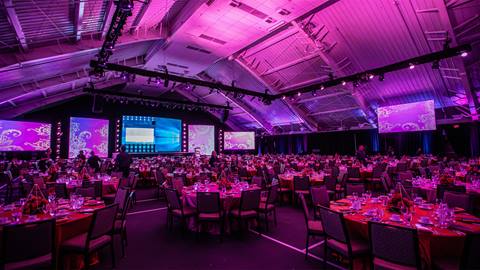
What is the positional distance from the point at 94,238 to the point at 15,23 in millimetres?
5891

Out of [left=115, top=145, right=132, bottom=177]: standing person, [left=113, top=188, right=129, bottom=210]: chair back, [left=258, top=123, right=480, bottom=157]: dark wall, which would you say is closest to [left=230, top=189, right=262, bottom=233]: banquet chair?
[left=113, top=188, right=129, bottom=210]: chair back

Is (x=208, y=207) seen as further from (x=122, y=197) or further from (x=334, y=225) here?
(x=334, y=225)

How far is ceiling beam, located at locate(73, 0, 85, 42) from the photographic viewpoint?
6027mm

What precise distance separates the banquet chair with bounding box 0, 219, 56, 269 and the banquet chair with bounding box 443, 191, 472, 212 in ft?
18.4

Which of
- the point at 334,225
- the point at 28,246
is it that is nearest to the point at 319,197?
the point at 334,225

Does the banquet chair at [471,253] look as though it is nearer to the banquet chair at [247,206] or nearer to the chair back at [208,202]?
the banquet chair at [247,206]

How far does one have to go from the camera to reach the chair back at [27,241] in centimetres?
237

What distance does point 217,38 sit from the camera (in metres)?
9.84

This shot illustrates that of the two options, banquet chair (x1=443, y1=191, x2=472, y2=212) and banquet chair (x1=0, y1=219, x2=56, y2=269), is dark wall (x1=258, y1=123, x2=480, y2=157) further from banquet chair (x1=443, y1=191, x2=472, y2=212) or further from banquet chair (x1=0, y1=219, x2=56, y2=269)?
banquet chair (x1=0, y1=219, x2=56, y2=269)

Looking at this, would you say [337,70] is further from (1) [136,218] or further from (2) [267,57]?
(1) [136,218]

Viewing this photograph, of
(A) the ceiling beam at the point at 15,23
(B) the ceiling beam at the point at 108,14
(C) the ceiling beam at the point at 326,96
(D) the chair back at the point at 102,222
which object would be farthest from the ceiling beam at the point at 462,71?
(A) the ceiling beam at the point at 15,23

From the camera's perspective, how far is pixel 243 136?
21.8m

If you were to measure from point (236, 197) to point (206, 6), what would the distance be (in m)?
5.91

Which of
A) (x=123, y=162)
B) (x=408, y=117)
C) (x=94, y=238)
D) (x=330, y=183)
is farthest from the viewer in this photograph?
(x=408, y=117)
